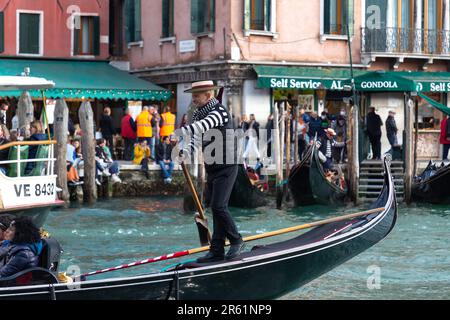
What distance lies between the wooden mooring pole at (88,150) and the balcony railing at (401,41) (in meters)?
5.22

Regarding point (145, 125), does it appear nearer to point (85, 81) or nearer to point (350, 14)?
point (85, 81)

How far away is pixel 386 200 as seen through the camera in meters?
8.50

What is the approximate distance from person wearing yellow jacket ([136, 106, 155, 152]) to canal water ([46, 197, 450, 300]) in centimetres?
105

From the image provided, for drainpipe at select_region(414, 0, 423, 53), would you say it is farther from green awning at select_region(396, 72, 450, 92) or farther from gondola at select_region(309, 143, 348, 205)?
gondola at select_region(309, 143, 348, 205)

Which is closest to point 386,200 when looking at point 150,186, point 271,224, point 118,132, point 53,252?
point 53,252

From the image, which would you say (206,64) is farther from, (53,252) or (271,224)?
(53,252)

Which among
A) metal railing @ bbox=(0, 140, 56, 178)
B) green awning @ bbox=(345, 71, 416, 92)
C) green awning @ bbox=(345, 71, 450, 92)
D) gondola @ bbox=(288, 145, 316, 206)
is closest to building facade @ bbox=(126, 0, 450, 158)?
green awning @ bbox=(345, 71, 450, 92)

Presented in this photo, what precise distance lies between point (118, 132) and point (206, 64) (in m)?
2.41

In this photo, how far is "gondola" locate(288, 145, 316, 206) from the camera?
1527cm

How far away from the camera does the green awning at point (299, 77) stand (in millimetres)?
17953

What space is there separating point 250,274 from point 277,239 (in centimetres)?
478

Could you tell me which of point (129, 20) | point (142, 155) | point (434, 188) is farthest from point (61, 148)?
point (129, 20)

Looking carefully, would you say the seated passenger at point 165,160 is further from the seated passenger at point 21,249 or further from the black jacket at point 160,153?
the seated passenger at point 21,249
